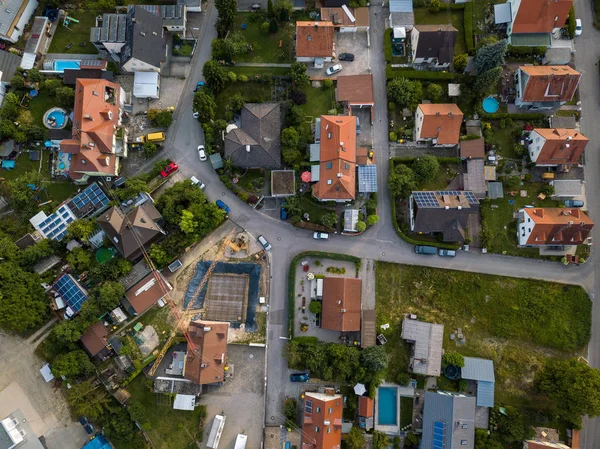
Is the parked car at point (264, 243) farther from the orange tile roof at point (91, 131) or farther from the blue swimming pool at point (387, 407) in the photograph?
the blue swimming pool at point (387, 407)

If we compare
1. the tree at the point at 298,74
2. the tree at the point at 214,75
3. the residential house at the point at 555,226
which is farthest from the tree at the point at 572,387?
the tree at the point at 214,75

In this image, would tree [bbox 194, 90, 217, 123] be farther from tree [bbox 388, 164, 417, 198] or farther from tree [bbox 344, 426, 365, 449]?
tree [bbox 344, 426, 365, 449]

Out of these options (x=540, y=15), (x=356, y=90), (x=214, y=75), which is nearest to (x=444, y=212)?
(x=356, y=90)

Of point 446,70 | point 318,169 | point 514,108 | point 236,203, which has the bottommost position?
point 236,203

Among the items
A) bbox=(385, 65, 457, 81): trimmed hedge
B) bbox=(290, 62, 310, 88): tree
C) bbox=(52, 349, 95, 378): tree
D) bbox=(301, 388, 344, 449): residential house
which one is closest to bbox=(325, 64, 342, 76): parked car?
bbox=(290, 62, 310, 88): tree

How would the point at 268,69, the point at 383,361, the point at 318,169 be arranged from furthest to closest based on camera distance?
the point at 268,69, the point at 318,169, the point at 383,361

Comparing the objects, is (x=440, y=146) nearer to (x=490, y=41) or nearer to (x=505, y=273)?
(x=490, y=41)

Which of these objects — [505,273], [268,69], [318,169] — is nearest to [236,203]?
[318,169]
